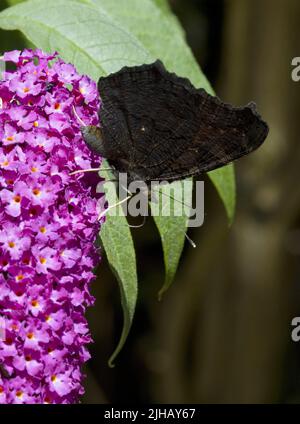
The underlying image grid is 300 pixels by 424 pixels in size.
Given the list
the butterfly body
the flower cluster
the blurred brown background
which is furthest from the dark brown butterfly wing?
the blurred brown background

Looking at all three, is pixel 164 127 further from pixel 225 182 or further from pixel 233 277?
pixel 233 277

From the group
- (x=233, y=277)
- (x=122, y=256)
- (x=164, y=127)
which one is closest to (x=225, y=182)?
(x=164, y=127)

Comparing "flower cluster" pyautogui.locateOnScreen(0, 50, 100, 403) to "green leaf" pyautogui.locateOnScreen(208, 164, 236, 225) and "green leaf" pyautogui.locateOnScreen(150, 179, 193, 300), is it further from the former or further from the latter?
"green leaf" pyautogui.locateOnScreen(208, 164, 236, 225)

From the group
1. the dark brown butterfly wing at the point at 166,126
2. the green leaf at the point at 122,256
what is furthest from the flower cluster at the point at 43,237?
the dark brown butterfly wing at the point at 166,126

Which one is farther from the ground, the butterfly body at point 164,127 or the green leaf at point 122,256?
the butterfly body at point 164,127

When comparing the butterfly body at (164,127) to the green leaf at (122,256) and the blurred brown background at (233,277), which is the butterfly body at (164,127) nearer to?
the green leaf at (122,256)
